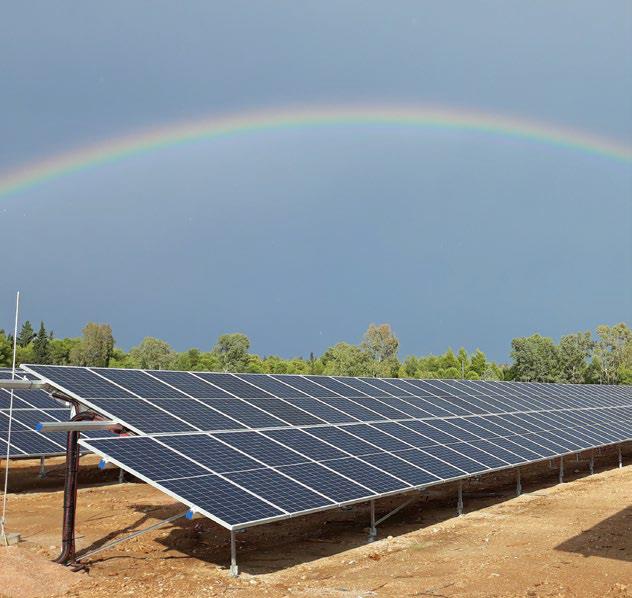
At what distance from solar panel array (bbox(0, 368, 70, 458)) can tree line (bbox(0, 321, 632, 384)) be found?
70.8 meters

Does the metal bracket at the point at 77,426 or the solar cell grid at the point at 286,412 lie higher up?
the metal bracket at the point at 77,426

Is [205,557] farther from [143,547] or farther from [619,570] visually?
[619,570]

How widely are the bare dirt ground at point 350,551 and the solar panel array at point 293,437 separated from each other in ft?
5.21

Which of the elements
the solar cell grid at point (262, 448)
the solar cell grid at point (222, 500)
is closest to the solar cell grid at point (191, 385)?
the solar cell grid at point (262, 448)

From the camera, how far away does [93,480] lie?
28109mm

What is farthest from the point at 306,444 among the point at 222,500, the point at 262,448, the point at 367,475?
the point at 222,500

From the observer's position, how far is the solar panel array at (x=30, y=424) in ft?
82.1

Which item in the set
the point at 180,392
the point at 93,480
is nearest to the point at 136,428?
the point at 180,392

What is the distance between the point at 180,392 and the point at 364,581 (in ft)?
30.5

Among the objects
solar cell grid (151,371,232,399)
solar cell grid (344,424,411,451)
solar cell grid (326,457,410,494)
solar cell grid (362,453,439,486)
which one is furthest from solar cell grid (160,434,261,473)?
solar cell grid (344,424,411,451)

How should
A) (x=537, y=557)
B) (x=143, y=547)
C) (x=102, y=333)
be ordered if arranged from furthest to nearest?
(x=102, y=333) → (x=143, y=547) → (x=537, y=557)

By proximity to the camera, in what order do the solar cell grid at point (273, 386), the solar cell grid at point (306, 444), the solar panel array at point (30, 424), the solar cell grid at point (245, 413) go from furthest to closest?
1. the solar panel array at point (30, 424)
2. the solar cell grid at point (273, 386)
3. the solar cell grid at point (245, 413)
4. the solar cell grid at point (306, 444)

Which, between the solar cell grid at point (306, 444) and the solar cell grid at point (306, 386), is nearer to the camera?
the solar cell grid at point (306, 444)

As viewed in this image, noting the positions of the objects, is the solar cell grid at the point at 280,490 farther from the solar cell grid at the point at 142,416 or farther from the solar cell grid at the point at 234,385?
the solar cell grid at the point at 234,385
